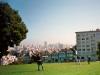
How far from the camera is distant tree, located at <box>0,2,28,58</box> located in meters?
35.8

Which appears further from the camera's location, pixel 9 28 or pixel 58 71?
pixel 9 28

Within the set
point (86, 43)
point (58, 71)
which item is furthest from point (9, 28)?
point (86, 43)

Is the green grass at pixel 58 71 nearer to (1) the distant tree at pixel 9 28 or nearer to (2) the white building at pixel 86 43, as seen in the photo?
(1) the distant tree at pixel 9 28

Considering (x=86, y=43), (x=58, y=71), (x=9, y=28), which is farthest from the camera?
(x=86, y=43)

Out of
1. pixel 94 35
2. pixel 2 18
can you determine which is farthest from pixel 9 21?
pixel 94 35

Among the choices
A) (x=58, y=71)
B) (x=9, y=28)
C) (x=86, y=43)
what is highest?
(x=86, y=43)

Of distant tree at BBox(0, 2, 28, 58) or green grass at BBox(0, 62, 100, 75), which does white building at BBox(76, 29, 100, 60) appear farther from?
green grass at BBox(0, 62, 100, 75)

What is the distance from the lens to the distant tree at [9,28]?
3575 cm

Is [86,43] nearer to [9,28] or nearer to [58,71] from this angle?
[9,28]

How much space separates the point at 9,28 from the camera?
36.1 m

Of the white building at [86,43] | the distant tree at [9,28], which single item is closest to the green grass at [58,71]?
the distant tree at [9,28]

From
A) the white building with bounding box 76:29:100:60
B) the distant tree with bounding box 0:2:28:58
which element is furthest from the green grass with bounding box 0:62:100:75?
the white building with bounding box 76:29:100:60

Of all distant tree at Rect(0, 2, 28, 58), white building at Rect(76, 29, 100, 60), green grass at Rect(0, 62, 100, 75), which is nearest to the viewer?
green grass at Rect(0, 62, 100, 75)

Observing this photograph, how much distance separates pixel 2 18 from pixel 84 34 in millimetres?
106265
